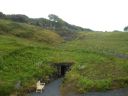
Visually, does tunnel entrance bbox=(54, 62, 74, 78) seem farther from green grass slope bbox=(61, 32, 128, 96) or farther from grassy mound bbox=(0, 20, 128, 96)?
green grass slope bbox=(61, 32, 128, 96)

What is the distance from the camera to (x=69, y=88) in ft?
182

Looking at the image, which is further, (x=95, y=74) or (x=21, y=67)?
(x=21, y=67)

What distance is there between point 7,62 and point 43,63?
738 cm

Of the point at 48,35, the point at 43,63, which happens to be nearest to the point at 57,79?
the point at 43,63

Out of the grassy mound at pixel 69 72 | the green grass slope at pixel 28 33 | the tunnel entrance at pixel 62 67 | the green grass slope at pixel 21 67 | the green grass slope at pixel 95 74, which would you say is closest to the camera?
the green grass slope at pixel 95 74

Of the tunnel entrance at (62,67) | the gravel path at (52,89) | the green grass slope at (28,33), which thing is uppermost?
the green grass slope at (28,33)

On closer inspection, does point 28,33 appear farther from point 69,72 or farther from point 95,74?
point 95,74

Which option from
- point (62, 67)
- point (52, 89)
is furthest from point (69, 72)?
point (62, 67)

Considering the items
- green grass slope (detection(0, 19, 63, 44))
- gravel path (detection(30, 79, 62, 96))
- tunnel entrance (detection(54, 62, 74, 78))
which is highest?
green grass slope (detection(0, 19, 63, 44))

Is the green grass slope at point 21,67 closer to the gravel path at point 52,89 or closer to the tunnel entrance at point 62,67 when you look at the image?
the gravel path at point 52,89


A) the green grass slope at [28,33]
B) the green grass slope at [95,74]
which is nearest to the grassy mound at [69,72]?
the green grass slope at [95,74]

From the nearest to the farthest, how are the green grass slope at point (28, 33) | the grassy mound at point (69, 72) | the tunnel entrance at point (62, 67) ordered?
the grassy mound at point (69, 72), the tunnel entrance at point (62, 67), the green grass slope at point (28, 33)

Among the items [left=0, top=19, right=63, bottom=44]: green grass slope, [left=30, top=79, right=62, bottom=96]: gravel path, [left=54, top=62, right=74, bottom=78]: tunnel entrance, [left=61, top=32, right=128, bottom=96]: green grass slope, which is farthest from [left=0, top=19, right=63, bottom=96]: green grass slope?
[left=0, top=19, right=63, bottom=44]: green grass slope

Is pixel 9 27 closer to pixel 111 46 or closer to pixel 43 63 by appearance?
pixel 111 46
